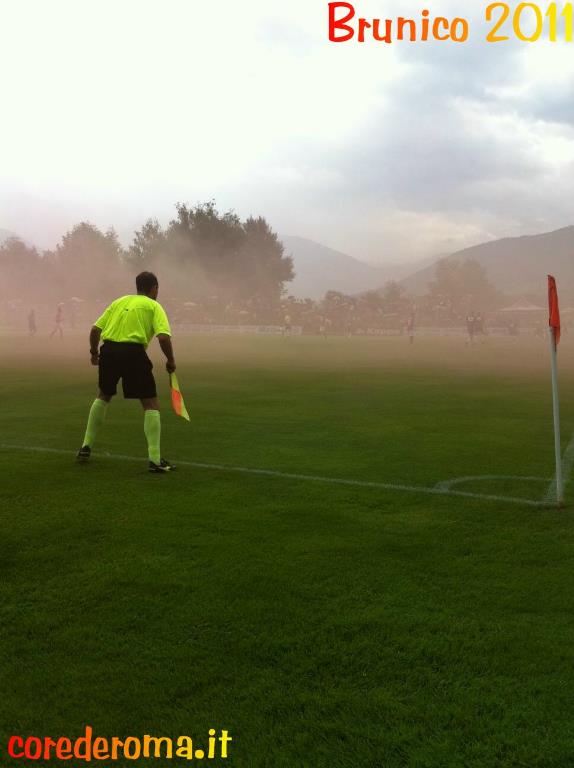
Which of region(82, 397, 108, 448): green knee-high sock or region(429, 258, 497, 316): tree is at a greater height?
region(429, 258, 497, 316): tree

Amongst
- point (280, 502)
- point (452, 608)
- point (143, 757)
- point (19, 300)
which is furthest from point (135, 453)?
point (19, 300)

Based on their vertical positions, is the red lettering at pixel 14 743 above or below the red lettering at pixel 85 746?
above

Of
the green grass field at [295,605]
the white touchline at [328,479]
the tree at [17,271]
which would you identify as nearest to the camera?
the green grass field at [295,605]

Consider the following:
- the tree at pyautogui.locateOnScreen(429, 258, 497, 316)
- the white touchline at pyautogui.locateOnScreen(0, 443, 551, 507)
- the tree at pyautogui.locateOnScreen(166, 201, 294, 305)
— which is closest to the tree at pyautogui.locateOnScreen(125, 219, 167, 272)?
the tree at pyautogui.locateOnScreen(166, 201, 294, 305)

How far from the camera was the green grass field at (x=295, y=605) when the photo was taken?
2.41 m

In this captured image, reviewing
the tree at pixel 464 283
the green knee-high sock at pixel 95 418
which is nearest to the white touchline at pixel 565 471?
the green knee-high sock at pixel 95 418

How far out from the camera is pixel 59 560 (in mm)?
4020

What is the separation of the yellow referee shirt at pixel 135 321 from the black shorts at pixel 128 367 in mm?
72

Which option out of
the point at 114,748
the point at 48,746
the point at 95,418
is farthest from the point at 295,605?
the point at 95,418

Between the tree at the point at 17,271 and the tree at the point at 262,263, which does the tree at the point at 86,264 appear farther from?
the tree at the point at 262,263

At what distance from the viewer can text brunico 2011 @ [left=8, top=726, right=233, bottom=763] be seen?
7.47 ft

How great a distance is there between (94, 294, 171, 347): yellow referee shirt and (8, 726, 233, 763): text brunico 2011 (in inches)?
169

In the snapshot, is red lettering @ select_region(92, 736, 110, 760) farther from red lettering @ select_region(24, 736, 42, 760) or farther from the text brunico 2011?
red lettering @ select_region(24, 736, 42, 760)

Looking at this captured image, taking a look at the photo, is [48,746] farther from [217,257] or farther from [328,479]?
[217,257]
